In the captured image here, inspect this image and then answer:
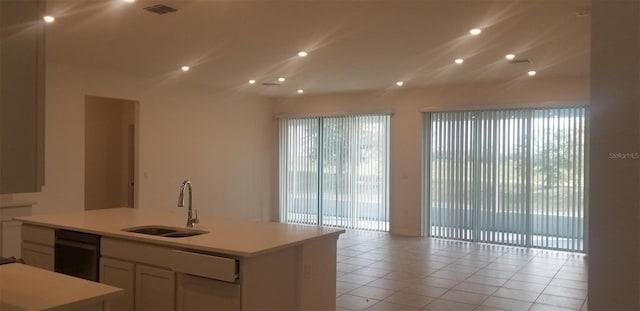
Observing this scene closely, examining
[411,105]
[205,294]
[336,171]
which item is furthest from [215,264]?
[336,171]

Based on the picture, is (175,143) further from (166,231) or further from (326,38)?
(166,231)

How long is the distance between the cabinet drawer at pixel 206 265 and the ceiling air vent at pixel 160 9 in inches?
79.8

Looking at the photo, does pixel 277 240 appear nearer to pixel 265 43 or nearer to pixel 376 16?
pixel 376 16

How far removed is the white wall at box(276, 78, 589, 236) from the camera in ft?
24.6

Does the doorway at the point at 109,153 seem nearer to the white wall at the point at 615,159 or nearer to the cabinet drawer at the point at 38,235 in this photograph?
the cabinet drawer at the point at 38,235

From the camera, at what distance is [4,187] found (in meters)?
1.41

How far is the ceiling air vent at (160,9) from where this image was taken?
395 cm

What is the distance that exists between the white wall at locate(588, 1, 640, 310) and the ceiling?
8.05ft

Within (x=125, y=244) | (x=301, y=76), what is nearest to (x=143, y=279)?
(x=125, y=244)

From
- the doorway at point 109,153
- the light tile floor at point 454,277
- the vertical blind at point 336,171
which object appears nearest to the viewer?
the light tile floor at point 454,277

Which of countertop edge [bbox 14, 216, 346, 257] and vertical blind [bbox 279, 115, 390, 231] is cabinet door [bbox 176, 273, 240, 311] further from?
vertical blind [bbox 279, 115, 390, 231]

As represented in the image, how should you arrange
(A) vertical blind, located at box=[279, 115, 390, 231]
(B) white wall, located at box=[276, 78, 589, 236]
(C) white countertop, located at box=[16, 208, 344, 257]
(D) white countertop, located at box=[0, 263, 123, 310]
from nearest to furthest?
(D) white countertop, located at box=[0, 263, 123, 310]
(C) white countertop, located at box=[16, 208, 344, 257]
(B) white wall, located at box=[276, 78, 589, 236]
(A) vertical blind, located at box=[279, 115, 390, 231]

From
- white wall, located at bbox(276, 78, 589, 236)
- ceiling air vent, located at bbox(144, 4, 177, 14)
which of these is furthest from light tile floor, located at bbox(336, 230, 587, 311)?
ceiling air vent, located at bbox(144, 4, 177, 14)

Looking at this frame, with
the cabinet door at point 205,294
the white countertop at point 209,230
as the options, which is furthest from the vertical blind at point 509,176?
the cabinet door at point 205,294
